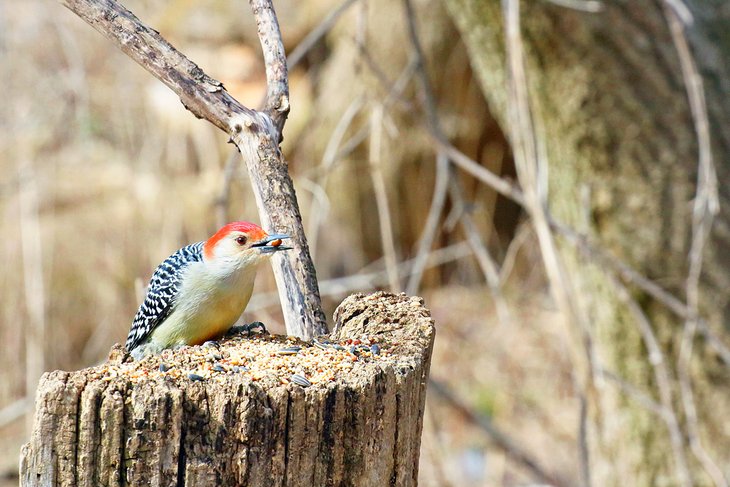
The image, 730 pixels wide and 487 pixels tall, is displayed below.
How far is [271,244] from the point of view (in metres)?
2.53

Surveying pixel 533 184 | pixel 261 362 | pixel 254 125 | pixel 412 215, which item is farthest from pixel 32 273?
pixel 261 362

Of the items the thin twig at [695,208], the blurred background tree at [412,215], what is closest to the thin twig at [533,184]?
the thin twig at [695,208]

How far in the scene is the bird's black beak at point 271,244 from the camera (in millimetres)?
2463

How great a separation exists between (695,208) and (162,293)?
8.24 ft

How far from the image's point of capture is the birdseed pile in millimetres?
1846

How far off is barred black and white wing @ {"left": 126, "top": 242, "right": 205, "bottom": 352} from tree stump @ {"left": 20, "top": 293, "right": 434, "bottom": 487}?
3.26ft

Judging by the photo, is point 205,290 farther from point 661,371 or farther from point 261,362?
point 661,371

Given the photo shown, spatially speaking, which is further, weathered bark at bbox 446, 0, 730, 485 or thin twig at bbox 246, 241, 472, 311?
thin twig at bbox 246, 241, 472, 311

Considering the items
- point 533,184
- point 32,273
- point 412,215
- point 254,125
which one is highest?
point 412,215

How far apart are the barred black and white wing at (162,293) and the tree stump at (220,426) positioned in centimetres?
99

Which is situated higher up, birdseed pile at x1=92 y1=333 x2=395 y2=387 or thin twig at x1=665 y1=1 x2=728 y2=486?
thin twig at x1=665 y1=1 x2=728 y2=486

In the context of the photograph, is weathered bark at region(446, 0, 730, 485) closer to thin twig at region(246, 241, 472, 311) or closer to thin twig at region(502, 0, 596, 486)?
thin twig at region(502, 0, 596, 486)

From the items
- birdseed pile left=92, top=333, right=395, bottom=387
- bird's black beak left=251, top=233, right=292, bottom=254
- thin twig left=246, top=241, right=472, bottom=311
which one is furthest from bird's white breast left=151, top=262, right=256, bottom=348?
thin twig left=246, top=241, right=472, bottom=311

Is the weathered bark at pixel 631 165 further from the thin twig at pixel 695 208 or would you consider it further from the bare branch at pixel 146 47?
the bare branch at pixel 146 47
